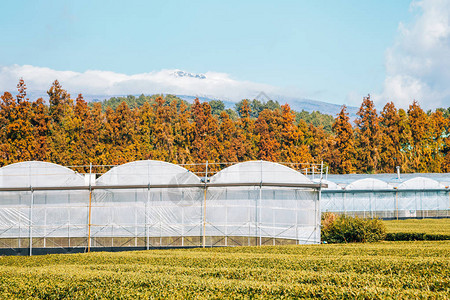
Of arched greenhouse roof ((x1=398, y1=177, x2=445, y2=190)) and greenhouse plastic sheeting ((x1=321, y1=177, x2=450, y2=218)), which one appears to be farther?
arched greenhouse roof ((x1=398, y1=177, x2=445, y2=190))

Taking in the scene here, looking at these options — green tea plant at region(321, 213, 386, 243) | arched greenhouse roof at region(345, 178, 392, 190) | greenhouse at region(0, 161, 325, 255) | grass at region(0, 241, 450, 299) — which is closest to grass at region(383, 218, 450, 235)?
green tea plant at region(321, 213, 386, 243)

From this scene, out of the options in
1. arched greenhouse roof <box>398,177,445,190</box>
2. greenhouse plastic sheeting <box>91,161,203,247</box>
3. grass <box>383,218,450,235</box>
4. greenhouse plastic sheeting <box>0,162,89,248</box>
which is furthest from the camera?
arched greenhouse roof <box>398,177,445,190</box>

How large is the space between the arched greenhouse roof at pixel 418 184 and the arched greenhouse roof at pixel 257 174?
2308 cm

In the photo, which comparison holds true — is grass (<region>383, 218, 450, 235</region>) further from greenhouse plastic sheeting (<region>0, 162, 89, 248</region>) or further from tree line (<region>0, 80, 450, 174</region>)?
tree line (<region>0, 80, 450, 174</region>)

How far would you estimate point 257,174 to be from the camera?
26109mm

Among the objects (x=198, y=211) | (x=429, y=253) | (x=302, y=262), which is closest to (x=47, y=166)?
(x=198, y=211)

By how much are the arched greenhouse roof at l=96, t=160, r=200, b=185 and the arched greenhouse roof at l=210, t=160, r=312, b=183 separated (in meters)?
1.58

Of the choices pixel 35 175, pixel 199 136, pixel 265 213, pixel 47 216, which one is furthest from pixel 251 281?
pixel 199 136

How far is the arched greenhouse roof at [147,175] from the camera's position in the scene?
25.3 meters

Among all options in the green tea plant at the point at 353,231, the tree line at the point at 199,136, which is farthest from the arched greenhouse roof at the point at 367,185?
the green tea plant at the point at 353,231

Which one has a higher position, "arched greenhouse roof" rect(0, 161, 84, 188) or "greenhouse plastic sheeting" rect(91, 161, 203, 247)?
"arched greenhouse roof" rect(0, 161, 84, 188)

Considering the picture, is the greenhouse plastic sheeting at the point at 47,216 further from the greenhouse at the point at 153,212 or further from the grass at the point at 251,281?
the grass at the point at 251,281

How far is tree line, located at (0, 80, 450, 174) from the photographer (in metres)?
48.3

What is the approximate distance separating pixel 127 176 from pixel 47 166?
14.1 ft
